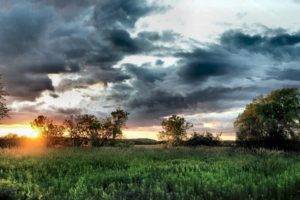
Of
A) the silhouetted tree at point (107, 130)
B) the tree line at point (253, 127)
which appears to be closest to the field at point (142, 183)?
the tree line at point (253, 127)

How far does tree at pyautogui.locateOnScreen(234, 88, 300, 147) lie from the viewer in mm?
65625

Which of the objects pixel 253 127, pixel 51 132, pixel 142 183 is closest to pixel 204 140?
pixel 253 127

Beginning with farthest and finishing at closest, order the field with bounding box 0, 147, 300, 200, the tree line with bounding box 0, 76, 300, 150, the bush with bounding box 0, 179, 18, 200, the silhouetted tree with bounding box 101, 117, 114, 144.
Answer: the silhouetted tree with bounding box 101, 117, 114, 144, the tree line with bounding box 0, 76, 300, 150, the field with bounding box 0, 147, 300, 200, the bush with bounding box 0, 179, 18, 200

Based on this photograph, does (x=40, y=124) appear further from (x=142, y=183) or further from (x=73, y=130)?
(x=142, y=183)

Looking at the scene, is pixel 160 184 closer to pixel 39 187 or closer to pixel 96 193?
pixel 96 193

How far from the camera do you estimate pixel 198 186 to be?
1686 centimetres

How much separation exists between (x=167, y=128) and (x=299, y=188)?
224 feet

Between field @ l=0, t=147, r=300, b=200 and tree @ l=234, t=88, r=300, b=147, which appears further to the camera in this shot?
tree @ l=234, t=88, r=300, b=147

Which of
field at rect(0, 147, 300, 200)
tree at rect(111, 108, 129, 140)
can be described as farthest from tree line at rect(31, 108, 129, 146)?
field at rect(0, 147, 300, 200)

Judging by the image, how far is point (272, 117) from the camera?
222 feet

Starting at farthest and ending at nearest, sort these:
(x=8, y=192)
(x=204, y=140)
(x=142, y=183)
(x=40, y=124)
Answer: (x=40, y=124) → (x=204, y=140) → (x=142, y=183) → (x=8, y=192)

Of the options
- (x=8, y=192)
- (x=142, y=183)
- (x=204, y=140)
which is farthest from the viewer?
(x=204, y=140)

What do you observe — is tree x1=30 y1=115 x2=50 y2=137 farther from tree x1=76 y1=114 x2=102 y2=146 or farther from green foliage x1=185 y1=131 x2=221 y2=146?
green foliage x1=185 y1=131 x2=221 y2=146

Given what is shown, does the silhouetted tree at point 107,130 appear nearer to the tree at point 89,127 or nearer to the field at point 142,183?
the tree at point 89,127
